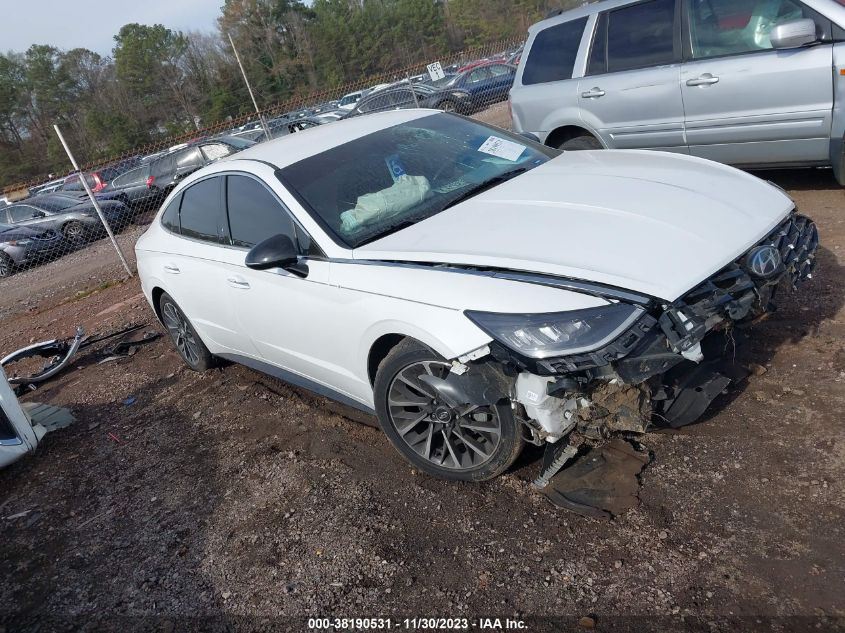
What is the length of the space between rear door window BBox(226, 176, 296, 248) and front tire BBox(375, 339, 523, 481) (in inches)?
40.5

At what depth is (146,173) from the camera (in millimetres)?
17891

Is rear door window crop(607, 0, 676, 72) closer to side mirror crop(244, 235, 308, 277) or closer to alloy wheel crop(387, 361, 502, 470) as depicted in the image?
side mirror crop(244, 235, 308, 277)

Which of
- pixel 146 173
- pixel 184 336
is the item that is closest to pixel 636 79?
pixel 184 336

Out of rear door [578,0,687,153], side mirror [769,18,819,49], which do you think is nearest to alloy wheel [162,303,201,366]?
rear door [578,0,687,153]

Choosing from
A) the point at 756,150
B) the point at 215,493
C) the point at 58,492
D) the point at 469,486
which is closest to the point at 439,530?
A: the point at 469,486

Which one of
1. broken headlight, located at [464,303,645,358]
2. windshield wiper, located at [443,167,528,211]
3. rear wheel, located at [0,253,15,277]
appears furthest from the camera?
rear wheel, located at [0,253,15,277]

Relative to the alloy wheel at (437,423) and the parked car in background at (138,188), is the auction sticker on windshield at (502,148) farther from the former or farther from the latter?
the parked car in background at (138,188)

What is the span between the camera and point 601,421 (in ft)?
9.36

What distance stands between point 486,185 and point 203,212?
1.99 m

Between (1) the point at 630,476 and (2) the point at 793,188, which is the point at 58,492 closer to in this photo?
(1) the point at 630,476

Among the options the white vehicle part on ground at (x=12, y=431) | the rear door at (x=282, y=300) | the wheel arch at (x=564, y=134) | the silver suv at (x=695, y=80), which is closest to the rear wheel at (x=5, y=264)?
the white vehicle part on ground at (x=12, y=431)

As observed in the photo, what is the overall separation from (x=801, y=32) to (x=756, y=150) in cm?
101

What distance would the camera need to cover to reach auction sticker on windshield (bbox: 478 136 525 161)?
428 centimetres

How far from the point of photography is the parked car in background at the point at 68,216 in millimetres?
15250
